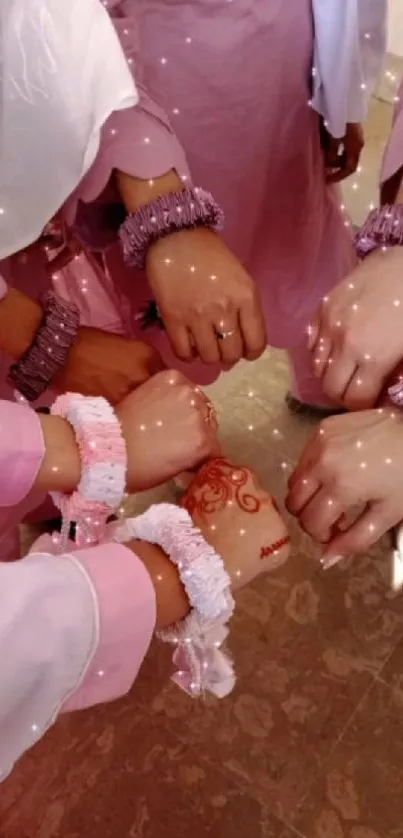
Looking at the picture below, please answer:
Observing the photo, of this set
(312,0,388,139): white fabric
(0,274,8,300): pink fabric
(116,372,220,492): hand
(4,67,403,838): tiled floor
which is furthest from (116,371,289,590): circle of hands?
(4,67,403,838): tiled floor

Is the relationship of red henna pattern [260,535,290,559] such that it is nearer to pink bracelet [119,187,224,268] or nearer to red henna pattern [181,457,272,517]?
red henna pattern [181,457,272,517]

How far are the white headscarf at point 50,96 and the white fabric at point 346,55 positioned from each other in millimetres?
180

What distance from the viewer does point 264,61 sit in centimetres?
70

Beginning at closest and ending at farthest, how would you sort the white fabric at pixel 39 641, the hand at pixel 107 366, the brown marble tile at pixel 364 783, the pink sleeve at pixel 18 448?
the white fabric at pixel 39 641
the pink sleeve at pixel 18 448
the hand at pixel 107 366
the brown marble tile at pixel 364 783

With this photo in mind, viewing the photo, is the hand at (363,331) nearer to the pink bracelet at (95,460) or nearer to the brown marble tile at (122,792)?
the pink bracelet at (95,460)

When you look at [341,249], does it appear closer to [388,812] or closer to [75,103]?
[75,103]

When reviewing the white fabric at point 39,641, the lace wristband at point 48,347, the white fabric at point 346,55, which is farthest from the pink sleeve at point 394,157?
the white fabric at point 39,641

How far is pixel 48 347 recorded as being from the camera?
0.68 m

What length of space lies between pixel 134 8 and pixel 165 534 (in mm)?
357

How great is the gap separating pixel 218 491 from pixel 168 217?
19 centimetres

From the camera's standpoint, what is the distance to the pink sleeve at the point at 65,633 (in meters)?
0.48

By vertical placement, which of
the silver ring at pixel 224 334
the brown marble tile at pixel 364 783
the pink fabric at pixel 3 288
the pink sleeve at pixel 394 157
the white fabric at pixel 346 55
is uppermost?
the white fabric at pixel 346 55

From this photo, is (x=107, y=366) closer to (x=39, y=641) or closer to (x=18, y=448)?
(x=18, y=448)

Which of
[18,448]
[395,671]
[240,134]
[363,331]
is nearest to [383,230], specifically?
[363,331]
